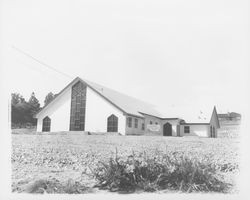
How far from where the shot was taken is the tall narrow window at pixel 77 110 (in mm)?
19422

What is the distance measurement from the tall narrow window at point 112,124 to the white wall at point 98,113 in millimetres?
201

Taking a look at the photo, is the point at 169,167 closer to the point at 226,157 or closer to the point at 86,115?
the point at 226,157

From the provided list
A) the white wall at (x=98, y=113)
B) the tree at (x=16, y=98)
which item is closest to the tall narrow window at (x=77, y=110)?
the white wall at (x=98, y=113)

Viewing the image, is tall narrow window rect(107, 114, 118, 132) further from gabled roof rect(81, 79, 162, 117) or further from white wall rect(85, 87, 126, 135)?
gabled roof rect(81, 79, 162, 117)

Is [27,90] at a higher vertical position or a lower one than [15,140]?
higher

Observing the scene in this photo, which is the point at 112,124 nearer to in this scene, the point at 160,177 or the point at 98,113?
the point at 98,113

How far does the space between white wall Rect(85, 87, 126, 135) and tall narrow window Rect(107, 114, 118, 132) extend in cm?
20

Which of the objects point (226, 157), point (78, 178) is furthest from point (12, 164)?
point (226, 157)

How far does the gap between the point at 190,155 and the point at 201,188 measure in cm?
180

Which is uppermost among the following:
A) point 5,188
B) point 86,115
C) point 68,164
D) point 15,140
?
point 86,115

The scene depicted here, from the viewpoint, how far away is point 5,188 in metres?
7.21

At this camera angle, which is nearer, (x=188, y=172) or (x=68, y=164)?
(x=188, y=172)

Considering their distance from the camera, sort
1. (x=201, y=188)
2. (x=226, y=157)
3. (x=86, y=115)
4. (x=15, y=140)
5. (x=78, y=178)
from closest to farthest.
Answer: (x=201, y=188) → (x=78, y=178) → (x=226, y=157) → (x=15, y=140) → (x=86, y=115)

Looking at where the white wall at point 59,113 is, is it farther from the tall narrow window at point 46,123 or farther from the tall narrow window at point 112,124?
the tall narrow window at point 112,124
